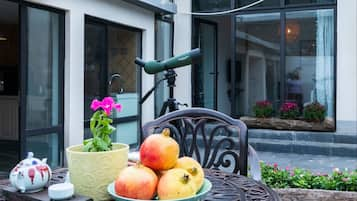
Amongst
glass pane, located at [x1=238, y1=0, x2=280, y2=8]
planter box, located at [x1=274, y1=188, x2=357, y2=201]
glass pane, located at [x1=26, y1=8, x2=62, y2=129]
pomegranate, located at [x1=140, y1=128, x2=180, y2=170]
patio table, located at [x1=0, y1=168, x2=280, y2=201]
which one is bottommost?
planter box, located at [x1=274, y1=188, x2=357, y2=201]

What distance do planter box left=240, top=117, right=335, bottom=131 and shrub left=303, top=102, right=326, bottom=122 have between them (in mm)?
68

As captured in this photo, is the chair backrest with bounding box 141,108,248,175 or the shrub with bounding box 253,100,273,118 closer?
the chair backrest with bounding box 141,108,248,175

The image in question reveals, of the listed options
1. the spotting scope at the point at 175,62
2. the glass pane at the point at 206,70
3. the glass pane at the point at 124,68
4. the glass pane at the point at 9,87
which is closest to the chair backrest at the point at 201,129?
the spotting scope at the point at 175,62

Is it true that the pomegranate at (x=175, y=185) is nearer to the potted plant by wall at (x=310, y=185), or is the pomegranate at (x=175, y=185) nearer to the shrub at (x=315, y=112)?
the potted plant by wall at (x=310, y=185)

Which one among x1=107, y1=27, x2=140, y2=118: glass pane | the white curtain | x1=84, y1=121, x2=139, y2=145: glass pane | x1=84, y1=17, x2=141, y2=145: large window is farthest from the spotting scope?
the white curtain

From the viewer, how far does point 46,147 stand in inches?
179

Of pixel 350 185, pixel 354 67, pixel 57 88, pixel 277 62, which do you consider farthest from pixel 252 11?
pixel 350 185

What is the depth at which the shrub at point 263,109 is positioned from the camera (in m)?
6.96

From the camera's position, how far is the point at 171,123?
2.11m

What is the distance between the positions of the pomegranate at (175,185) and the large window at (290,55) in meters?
5.82

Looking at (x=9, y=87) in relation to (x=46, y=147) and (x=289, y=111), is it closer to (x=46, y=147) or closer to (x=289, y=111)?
(x=46, y=147)

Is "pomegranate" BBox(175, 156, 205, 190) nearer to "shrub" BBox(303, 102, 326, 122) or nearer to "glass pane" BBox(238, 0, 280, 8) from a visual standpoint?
"shrub" BBox(303, 102, 326, 122)

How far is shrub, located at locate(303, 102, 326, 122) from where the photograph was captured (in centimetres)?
640

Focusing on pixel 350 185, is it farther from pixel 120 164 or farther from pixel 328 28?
pixel 328 28
